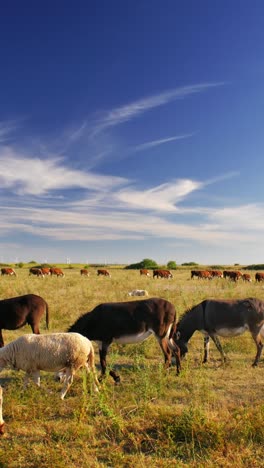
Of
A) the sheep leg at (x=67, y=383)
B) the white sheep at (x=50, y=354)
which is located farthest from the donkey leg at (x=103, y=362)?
the sheep leg at (x=67, y=383)

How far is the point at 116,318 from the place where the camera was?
9133 millimetres

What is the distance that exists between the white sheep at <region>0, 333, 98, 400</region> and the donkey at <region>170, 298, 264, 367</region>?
3.39 meters

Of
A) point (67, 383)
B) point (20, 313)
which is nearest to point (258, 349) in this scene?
point (67, 383)

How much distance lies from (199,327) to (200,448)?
492 cm

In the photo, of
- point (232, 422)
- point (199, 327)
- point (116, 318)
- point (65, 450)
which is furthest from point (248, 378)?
point (65, 450)

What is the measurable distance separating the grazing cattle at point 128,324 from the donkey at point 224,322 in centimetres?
109

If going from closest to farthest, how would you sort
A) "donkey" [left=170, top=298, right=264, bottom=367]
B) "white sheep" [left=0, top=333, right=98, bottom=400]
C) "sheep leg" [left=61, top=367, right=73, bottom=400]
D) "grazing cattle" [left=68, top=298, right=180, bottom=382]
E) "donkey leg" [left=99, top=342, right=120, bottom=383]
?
"sheep leg" [left=61, top=367, right=73, bottom=400]
"white sheep" [left=0, top=333, right=98, bottom=400]
"donkey leg" [left=99, top=342, right=120, bottom=383]
"grazing cattle" [left=68, top=298, right=180, bottom=382]
"donkey" [left=170, top=298, right=264, bottom=367]

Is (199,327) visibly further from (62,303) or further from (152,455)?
(62,303)

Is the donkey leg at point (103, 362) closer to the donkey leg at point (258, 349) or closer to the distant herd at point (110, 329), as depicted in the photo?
the distant herd at point (110, 329)

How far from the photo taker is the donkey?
1031 cm

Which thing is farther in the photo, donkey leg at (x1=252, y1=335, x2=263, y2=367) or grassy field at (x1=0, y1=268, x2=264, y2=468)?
donkey leg at (x1=252, y1=335, x2=263, y2=367)

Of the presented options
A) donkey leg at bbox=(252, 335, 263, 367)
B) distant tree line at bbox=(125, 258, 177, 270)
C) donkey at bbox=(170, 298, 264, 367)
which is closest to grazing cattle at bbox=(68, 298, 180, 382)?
donkey at bbox=(170, 298, 264, 367)

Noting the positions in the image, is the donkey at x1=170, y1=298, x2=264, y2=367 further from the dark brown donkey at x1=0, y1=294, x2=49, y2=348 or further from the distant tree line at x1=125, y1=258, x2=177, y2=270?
the distant tree line at x1=125, y1=258, x2=177, y2=270

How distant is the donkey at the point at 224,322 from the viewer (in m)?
10.3
